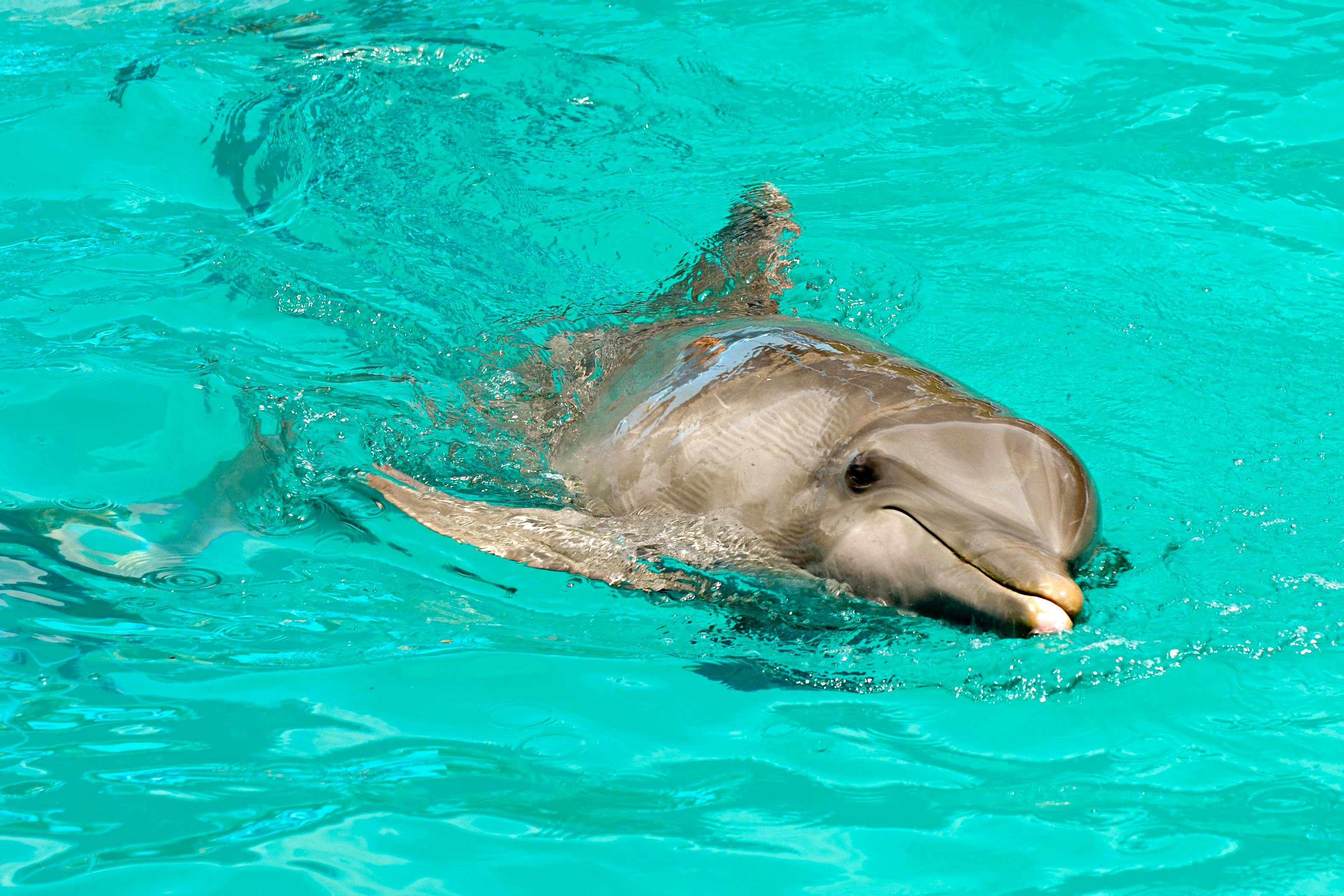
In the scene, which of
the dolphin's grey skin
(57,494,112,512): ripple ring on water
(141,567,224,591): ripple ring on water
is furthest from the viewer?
(57,494,112,512): ripple ring on water

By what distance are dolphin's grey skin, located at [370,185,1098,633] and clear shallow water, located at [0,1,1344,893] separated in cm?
27

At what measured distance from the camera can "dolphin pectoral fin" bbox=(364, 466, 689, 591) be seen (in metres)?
4.81

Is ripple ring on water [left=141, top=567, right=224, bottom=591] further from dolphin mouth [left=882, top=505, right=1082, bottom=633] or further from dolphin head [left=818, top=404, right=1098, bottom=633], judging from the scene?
dolphin mouth [left=882, top=505, right=1082, bottom=633]

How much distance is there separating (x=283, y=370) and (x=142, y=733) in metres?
2.78

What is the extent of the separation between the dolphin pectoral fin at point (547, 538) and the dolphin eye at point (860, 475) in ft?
2.75

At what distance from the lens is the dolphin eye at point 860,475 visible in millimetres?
4281

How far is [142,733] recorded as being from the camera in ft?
14.0

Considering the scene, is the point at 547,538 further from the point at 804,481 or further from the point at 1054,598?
the point at 1054,598

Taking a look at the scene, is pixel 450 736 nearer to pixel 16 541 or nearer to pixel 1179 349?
pixel 16 541

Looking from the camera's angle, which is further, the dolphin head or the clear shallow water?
the clear shallow water

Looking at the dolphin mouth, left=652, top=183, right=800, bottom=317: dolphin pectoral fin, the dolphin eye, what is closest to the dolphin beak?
the dolphin mouth

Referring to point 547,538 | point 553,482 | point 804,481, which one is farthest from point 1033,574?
point 553,482

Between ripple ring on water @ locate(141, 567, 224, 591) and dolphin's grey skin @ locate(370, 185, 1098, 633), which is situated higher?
dolphin's grey skin @ locate(370, 185, 1098, 633)

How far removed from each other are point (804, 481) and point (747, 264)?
126 inches
